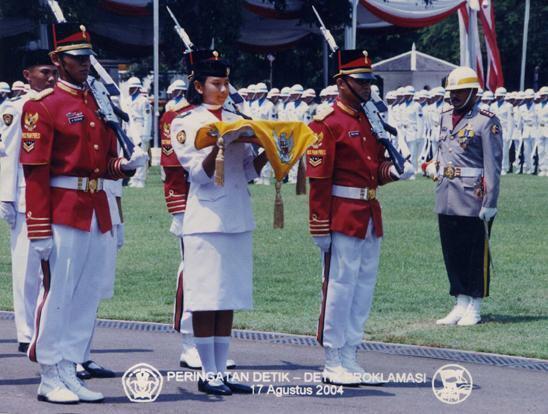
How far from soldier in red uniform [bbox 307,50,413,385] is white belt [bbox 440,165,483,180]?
2537 millimetres

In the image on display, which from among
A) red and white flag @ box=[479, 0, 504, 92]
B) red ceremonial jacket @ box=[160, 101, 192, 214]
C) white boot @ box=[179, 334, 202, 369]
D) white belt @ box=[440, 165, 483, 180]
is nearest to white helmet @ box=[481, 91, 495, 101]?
red and white flag @ box=[479, 0, 504, 92]

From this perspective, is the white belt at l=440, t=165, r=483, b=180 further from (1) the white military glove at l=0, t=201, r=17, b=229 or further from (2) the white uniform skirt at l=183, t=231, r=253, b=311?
(1) the white military glove at l=0, t=201, r=17, b=229

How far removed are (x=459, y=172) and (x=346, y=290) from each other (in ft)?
9.58

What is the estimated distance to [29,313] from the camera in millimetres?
10188

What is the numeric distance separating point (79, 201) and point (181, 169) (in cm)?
141

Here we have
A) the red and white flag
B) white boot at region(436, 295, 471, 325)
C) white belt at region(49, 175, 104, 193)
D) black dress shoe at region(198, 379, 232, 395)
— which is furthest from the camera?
the red and white flag

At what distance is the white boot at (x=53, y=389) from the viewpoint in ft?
27.9

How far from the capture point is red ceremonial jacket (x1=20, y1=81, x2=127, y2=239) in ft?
27.7

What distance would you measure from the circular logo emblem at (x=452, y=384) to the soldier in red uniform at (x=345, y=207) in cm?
51

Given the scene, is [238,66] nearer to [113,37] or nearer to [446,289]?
[113,37]

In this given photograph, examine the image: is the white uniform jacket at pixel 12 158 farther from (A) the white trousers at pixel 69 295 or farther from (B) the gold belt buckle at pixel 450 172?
(B) the gold belt buckle at pixel 450 172

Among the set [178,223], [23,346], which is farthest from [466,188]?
[23,346]

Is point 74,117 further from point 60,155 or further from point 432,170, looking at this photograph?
point 432,170

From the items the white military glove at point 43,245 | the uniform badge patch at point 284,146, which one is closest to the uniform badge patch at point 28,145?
the white military glove at point 43,245
